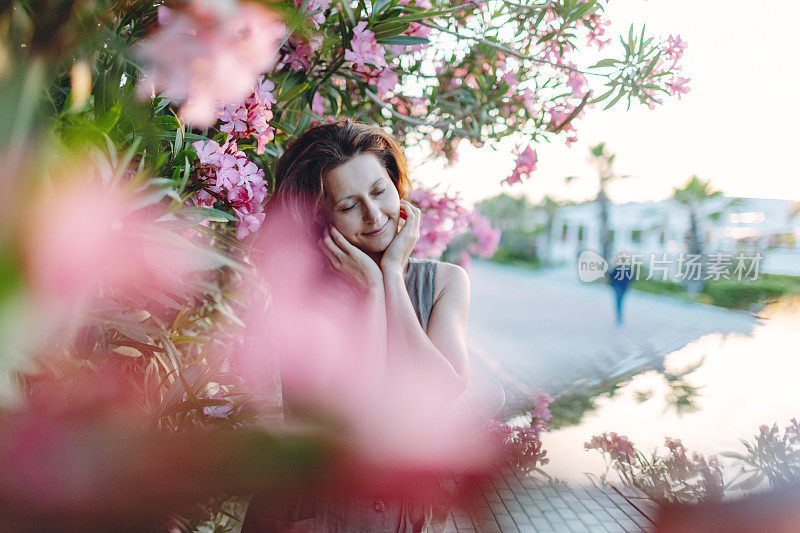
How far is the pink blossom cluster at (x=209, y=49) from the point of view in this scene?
166 millimetres

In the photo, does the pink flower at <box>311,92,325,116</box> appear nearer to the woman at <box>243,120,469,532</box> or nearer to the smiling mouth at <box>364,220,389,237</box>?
the woman at <box>243,120,469,532</box>

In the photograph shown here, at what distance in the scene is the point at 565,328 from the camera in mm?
10023

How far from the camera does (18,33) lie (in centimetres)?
16

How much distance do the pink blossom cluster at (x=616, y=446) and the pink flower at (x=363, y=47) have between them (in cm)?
74

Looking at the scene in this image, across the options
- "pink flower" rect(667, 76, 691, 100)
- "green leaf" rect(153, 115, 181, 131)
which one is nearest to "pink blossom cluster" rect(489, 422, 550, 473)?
"green leaf" rect(153, 115, 181, 131)

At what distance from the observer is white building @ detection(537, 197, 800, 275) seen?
31.4 inches

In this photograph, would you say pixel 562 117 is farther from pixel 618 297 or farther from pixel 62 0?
pixel 618 297

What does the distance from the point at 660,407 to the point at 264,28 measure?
66 cm

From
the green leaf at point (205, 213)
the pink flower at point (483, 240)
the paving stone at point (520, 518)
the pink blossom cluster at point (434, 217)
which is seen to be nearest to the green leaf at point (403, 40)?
the green leaf at point (205, 213)

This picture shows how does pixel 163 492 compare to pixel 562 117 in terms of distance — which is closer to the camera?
pixel 163 492

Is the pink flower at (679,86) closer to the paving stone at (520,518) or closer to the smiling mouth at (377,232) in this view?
the smiling mouth at (377,232)

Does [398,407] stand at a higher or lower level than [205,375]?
higher

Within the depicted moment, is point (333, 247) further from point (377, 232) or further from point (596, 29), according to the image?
point (596, 29)

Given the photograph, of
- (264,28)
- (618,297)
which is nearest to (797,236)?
(264,28)
